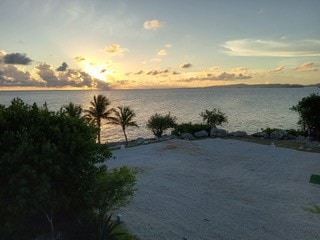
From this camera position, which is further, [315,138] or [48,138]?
[315,138]

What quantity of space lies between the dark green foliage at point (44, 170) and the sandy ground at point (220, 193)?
191 inches

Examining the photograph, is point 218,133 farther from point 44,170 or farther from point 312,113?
point 44,170

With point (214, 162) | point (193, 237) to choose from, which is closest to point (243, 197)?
point (193, 237)

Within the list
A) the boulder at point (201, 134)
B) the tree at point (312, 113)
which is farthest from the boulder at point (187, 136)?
the tree at point (312, 113)

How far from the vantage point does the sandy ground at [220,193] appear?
73.8 feet

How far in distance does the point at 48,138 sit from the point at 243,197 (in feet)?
59.8

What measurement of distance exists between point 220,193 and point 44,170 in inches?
699

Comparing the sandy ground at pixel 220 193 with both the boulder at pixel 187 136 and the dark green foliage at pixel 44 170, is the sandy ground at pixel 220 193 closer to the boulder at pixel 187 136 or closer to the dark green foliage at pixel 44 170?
the dark green foliage at pixel 44 170

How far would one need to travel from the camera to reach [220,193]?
29.5 m

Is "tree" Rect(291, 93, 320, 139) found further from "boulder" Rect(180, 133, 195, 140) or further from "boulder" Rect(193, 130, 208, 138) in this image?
"boulder" Rect(180, 133, 195, 140)

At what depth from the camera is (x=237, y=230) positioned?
890 inches

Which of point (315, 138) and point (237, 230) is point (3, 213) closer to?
point (237, 230)

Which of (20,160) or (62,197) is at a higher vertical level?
(20,160)

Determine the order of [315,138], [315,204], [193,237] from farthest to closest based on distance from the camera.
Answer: [315,138], [315,204], [193,237]
